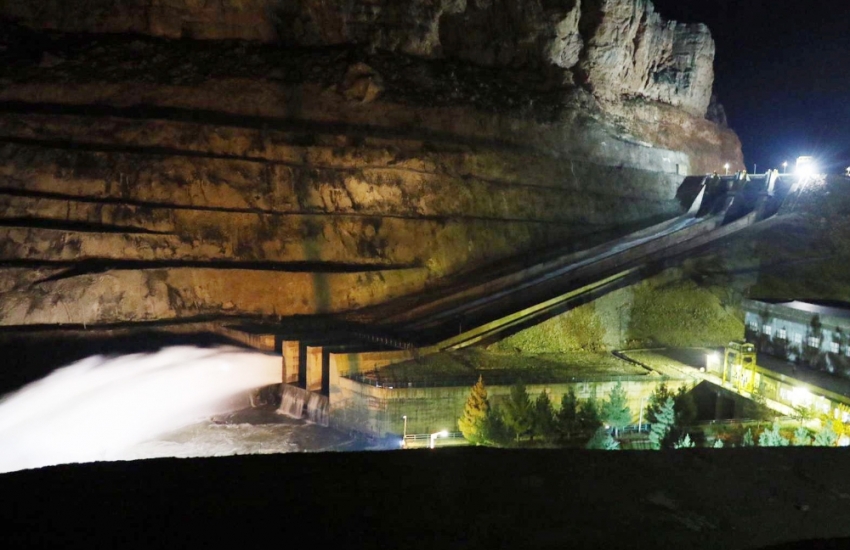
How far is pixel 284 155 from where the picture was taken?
95.8 ft

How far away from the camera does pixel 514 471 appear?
4285 mm

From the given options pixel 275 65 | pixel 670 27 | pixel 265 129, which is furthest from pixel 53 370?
pixel 670 27

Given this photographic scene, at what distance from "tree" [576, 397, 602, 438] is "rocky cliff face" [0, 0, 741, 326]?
12.9 m

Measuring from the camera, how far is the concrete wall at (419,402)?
19.5m

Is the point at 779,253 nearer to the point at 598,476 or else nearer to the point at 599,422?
the point at 599,422

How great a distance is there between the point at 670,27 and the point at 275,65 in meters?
33.0

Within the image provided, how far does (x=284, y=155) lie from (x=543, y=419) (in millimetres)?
17550

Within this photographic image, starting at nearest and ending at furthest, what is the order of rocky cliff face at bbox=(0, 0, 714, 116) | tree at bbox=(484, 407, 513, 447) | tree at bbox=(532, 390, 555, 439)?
tree at bbox=(484, 407, 513, 447), tree at bbox=(532, 390, 555, 439), rocky cliff face at bbox=(0, 0, 714, 116)

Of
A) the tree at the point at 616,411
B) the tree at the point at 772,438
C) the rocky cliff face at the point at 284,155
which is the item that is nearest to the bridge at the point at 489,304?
the rocky cliff face at the point at 284,155

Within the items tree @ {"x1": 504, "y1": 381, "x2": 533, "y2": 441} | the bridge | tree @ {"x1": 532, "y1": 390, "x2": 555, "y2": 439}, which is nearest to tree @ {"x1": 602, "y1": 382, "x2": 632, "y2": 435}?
tree @ {"x1": 532, "y1": 390, "x2": 555, "y2": 439}

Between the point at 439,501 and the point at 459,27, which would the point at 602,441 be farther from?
the point at 459,27

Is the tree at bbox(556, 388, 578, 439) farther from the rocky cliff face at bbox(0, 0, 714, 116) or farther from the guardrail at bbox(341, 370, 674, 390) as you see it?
the rocky cliff face at bbox(0, 0, 714, 116)

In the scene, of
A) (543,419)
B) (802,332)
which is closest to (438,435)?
(543,419)

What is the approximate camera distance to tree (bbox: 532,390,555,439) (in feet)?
59.0
